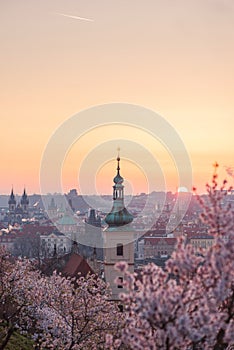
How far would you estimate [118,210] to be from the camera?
31422mm

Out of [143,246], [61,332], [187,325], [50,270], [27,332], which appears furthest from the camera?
[143,246]

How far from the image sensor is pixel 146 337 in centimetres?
740

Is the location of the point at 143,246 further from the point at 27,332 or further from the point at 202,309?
the point at 202,309

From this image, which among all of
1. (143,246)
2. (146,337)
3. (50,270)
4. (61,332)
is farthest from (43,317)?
(143,246)

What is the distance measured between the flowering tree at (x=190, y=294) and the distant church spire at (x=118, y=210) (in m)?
23.7

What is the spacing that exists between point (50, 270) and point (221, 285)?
3178cm

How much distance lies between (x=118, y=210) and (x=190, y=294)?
24.3 m

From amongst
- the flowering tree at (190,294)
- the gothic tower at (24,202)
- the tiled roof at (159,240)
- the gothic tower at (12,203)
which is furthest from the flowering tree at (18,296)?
the gothic tower at (12,203)

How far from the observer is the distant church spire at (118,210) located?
103 feet

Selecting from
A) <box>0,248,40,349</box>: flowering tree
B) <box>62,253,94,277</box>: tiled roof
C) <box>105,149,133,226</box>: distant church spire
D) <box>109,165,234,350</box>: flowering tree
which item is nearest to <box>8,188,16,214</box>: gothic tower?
<box>62,253,94,277</box>: tiled roof

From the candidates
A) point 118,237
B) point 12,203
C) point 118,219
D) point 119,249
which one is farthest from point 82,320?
point 12,203

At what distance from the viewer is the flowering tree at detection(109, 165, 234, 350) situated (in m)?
6.73

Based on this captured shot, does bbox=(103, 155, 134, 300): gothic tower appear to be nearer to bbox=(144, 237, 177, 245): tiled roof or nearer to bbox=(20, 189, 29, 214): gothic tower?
bbox=(144, 237, 177, 245): tiled roof

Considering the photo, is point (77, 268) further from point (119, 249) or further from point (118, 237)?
point (118, 237)
